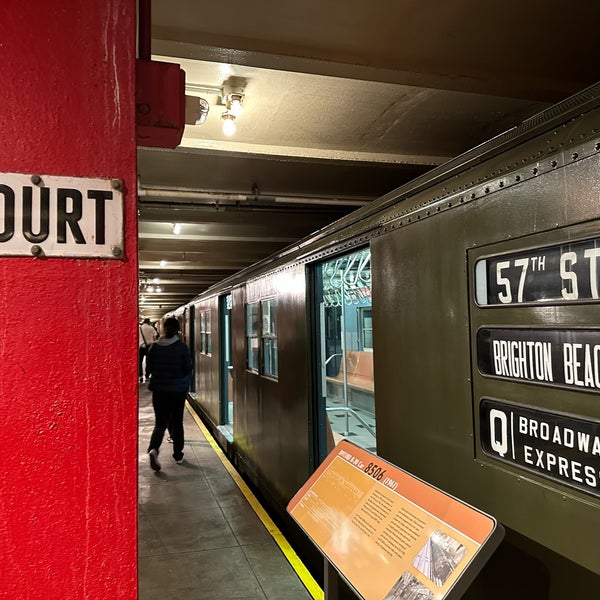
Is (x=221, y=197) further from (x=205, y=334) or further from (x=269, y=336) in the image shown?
(x=205, y=334)

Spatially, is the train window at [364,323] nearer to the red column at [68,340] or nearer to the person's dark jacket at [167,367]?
the person's dark jacket at [167,367]

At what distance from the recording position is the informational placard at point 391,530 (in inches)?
62.9

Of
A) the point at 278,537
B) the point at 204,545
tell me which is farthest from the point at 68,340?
the point at 278,537

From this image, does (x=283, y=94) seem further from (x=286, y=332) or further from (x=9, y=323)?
Answer: (x=9, y=323)

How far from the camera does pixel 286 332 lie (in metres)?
5.02

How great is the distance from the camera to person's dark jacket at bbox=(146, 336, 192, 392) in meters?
7.23

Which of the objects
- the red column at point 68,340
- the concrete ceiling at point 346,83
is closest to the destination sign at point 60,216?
the red column at point 68,340

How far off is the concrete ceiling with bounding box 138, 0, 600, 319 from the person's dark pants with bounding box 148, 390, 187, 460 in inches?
105

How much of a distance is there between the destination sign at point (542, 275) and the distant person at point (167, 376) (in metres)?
5.65

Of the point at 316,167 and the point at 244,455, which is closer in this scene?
the point at 316,167

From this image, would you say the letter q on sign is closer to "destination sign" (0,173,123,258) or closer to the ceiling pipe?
"destination sign" (0,173,123,258)

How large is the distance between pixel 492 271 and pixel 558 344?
43 centimetres

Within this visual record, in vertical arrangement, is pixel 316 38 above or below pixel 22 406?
above

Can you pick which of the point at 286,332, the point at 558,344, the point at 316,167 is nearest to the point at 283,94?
the point at 316,167
